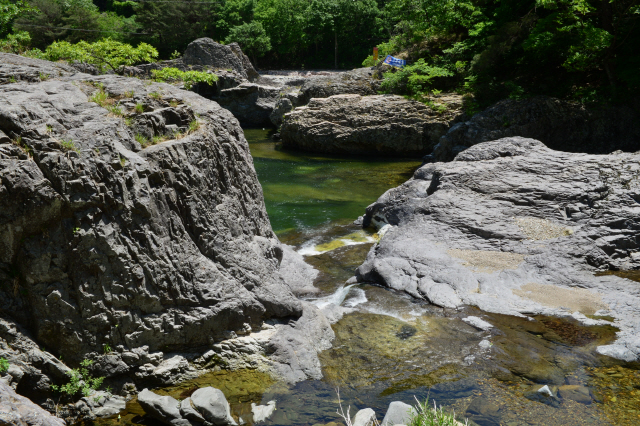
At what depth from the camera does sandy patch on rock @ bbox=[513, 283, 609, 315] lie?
7.87m

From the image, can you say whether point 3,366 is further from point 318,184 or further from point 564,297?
point 318,184

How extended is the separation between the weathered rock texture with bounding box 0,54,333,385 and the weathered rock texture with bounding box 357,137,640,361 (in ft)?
9.40

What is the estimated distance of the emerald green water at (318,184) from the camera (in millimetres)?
14336

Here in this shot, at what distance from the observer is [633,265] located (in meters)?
9.07

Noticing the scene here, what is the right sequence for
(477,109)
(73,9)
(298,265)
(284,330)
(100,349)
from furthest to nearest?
(73,9)
(477,109)
(298,265)
(284,330)
(100,349)

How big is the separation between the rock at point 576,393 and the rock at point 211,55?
29499mm

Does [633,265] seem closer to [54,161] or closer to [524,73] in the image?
[54,161]

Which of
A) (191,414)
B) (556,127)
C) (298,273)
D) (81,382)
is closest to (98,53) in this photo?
(298,273)

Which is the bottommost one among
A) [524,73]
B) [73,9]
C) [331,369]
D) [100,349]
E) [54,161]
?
[331,369]

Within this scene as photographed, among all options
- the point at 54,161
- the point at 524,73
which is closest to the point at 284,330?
the point at 54,161

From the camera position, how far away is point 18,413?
3.99 metres

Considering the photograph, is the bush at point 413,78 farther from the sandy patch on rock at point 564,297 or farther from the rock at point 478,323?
the rock at point 478,323

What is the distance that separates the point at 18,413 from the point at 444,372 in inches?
191

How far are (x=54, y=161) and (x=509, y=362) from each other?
627 cm
